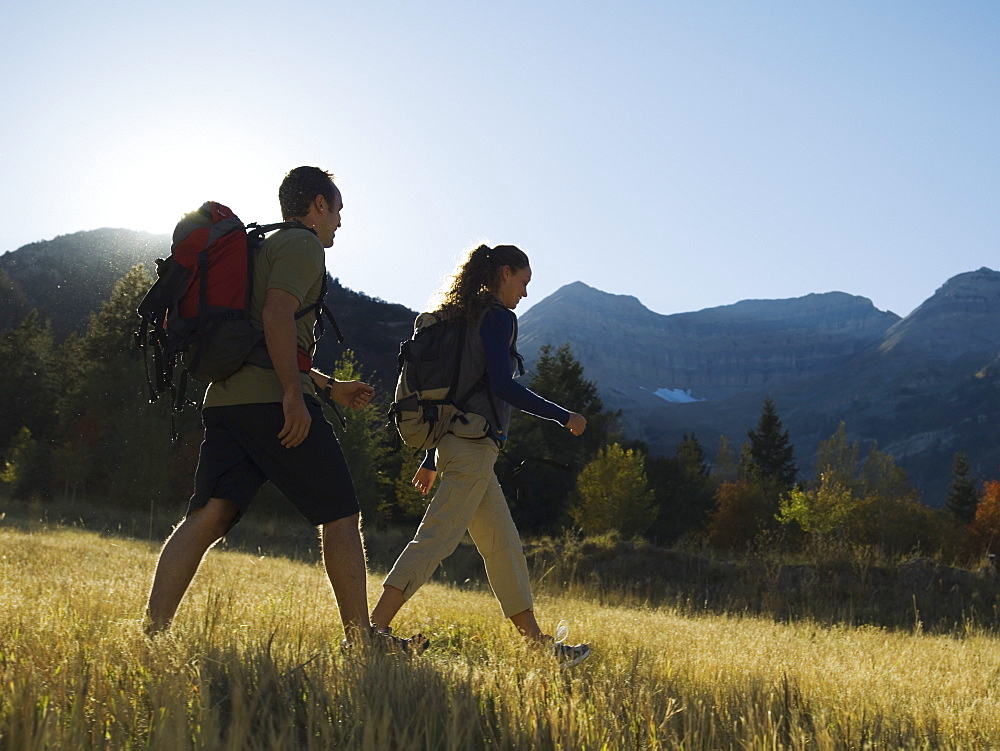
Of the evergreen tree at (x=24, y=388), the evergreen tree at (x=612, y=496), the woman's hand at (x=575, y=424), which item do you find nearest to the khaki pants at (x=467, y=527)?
the woman's hand at (x=575, y=424)

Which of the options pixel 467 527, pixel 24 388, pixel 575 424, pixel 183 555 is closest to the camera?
pixel 183 555

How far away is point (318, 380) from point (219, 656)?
1.65 metres

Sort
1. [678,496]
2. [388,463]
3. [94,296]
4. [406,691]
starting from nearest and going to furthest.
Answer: [406,691] < [388,463] < [678,496] < [94,296]

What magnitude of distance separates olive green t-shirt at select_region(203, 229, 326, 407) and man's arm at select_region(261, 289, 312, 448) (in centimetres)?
7

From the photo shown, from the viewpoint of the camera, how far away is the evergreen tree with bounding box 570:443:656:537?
44.0 metres

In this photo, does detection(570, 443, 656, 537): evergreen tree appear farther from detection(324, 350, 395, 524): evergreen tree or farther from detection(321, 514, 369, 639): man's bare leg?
detection(321, 514, 369, 639): man's bare leg

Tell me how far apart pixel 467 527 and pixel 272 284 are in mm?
1645

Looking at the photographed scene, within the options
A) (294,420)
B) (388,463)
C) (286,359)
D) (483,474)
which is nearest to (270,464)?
(294,420)

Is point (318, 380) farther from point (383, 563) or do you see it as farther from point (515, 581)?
point (383, 563)

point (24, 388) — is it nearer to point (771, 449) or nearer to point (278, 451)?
point (278, 451)

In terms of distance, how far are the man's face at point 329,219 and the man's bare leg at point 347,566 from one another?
1.28m

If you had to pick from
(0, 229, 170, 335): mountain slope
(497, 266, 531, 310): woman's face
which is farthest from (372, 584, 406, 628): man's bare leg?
(0, 229, 170, 335): mountain slope

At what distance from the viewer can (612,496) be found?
44.5 m

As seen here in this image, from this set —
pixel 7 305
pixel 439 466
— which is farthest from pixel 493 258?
Result: pixel 7 305
